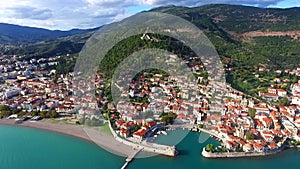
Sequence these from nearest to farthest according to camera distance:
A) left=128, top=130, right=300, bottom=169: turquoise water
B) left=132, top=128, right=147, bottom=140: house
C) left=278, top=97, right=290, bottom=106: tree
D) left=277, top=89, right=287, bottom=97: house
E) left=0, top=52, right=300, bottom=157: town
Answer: left=128, top=130, right=300, bottom=169: turquoise water
left=132, top=128, right=147, bottom=140: house
left=0, top=52, right=300, bottom=157: town
left=278, top=97, right=290, bottom=106: tree
left=277, top=89, right=287, bottom=97: house

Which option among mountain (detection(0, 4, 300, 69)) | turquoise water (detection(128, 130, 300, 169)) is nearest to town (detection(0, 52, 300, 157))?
turquoise water (detection(128, 130, 300, 169))

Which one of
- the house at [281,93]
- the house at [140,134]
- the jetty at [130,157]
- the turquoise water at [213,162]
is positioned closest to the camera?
the jetty at [130,157]

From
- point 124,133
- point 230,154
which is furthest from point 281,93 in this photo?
point 124,133

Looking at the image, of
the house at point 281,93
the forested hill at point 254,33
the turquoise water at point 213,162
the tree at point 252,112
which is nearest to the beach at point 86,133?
the turquoise water at point 213,162

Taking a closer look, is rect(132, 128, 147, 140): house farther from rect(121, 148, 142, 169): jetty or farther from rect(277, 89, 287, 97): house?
rect(277, 89, 287, 97): house

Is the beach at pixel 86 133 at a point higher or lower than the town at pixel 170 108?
lower

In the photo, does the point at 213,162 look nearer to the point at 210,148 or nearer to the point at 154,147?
the point at 210,148

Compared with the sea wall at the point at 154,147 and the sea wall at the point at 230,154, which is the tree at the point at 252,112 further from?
the sea wall at the point at 154,147

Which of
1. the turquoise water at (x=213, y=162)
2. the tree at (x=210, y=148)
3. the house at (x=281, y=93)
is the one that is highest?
the house at (x=281, y=93)
